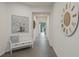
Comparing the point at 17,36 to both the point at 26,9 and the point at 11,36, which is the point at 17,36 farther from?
the point at 26,9

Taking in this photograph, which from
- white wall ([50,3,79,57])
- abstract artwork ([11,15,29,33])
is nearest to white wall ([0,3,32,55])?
abstract artwork ([11,15,29,33])

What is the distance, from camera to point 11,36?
16.5 ft

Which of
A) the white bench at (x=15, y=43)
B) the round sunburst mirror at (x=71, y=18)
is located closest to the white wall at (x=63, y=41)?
the round sunburst mirror at (x=71, y=18)

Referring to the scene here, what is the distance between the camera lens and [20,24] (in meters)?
5.39

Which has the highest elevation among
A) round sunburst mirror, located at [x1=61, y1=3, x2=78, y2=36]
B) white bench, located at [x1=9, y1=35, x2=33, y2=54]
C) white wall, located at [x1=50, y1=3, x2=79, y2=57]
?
round sunburst mirror, located at [x1=61, y1=3, x2=78, y2=36]

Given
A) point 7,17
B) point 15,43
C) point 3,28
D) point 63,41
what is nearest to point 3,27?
point 3,28

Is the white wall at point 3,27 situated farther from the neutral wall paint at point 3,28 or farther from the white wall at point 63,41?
the white wall at point 63,41

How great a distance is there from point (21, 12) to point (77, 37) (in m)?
3.88

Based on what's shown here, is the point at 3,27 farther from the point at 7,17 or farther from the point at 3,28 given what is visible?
the point at 7,17

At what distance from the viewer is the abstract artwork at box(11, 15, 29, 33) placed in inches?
201

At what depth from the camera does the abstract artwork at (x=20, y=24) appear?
510 cm

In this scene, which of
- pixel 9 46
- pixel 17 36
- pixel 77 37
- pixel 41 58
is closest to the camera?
pixel 77 37

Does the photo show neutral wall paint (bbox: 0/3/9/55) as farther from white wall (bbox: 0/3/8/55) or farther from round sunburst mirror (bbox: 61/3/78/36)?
round sunburst mirror (bbox: 61/3/78/36)

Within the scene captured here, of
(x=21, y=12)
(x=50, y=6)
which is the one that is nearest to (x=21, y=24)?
(x=21, y=12)
